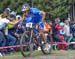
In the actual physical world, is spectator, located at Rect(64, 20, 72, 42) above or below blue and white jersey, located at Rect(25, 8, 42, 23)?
below

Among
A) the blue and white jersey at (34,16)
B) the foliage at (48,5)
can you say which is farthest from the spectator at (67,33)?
the blue and white jersey at (34,16)

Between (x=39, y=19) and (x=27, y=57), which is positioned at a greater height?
(x=39, y=19)

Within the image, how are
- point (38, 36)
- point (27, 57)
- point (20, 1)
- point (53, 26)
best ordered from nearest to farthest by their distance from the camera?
point (27, 57)
point (38, 36)
point (53, 26)
point (20, 1)

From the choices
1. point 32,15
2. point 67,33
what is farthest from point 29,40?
point 67,33

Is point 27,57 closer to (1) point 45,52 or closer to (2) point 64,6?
(1) point 45,52

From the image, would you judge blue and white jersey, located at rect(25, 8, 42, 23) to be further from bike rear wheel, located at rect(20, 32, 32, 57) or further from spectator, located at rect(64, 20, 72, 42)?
spectator, located at rect(64, 20, 72, 42)

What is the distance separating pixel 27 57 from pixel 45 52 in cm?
158

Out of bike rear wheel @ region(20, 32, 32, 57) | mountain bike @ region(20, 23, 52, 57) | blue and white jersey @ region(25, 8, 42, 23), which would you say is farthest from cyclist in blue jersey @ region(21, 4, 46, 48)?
bike rear wheel @ region(20, 32, 32, 57)

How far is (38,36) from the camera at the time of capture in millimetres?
13844

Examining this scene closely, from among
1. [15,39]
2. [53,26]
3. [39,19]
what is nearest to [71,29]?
[53,26]

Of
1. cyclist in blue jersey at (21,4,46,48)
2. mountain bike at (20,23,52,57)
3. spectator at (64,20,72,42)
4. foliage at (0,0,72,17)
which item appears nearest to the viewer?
mountain bike at (20,23,52,57)

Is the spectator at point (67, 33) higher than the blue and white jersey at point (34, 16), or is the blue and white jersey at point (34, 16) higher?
the blue and white jersey at point (34, 16)

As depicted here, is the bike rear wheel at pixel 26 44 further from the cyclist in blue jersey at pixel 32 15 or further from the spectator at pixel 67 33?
the spectator at pixel 67 33

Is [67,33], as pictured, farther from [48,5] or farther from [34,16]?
[48,5]
